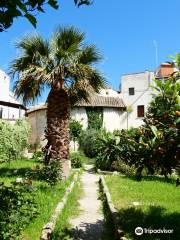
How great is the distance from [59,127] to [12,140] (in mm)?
12882

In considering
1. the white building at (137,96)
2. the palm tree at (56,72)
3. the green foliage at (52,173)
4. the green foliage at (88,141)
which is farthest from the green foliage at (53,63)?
the white building at (137,96)

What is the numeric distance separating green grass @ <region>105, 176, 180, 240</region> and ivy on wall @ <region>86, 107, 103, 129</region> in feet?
81.9

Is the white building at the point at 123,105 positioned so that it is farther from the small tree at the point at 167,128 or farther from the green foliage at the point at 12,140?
the small tree at the point at 167,128

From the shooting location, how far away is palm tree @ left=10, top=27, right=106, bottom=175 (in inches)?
664

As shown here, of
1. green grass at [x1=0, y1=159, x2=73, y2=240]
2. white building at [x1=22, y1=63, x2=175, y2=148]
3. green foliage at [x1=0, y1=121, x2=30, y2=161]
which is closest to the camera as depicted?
green grass at [x1=0, y1=159, x2=73, y2=240]

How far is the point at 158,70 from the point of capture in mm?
46438

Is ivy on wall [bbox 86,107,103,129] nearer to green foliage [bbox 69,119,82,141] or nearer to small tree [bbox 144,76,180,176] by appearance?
green foliage [bbox 69,119,82,141]

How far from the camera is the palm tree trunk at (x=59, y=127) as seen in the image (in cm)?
1714

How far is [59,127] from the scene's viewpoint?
→ 17203 mm

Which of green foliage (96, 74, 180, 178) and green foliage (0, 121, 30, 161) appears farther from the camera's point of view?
green foliage (0, 121, 30, 161)

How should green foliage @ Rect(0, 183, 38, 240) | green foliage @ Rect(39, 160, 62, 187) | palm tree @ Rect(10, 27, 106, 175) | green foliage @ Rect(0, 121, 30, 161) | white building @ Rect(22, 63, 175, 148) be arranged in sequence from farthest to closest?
white building @ Rect(22, 63, 175, 148)
green foliage @ Rect(0, 121, 30, 161)
palm tree @ Rect(10, 27, 106, 175)
green foliage @ Rect(39, 160, 62, 187)
green foliage @ Rect(0, 183, 38, 240)

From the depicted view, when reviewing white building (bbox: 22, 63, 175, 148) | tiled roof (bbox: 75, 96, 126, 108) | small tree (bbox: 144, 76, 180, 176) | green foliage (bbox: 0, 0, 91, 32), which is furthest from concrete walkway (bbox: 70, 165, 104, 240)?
white building (bbox: 22, 63, 175, 148)

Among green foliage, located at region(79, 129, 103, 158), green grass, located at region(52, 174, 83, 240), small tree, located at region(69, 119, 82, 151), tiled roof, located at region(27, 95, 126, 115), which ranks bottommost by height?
green grass, located at region(52, 174, 83, 240)

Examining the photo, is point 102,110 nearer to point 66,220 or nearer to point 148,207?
point 148,207
